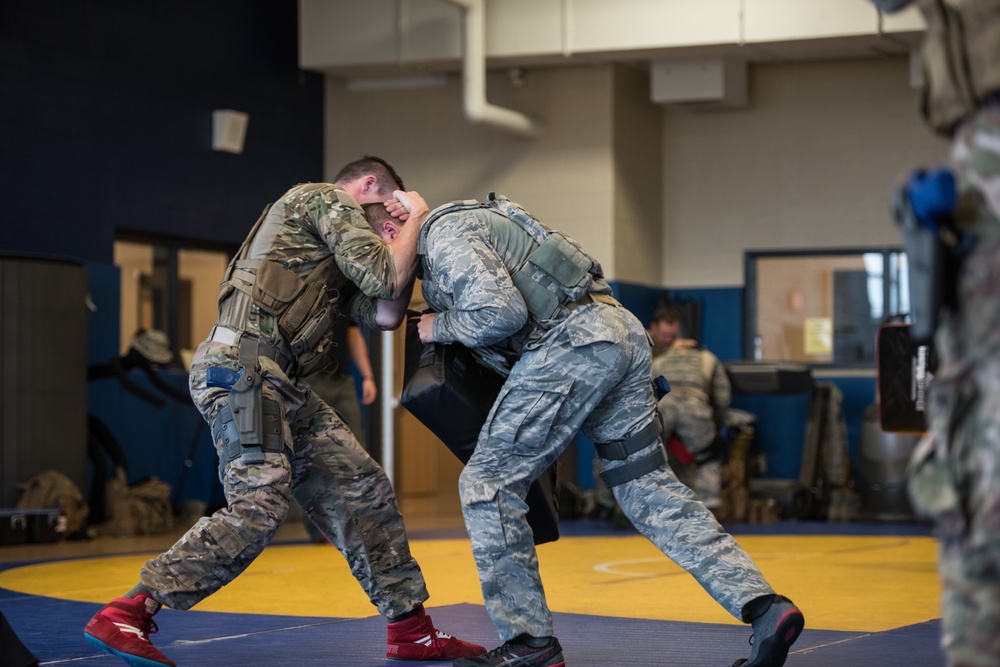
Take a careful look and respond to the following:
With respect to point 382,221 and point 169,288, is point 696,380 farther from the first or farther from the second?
point 382,221

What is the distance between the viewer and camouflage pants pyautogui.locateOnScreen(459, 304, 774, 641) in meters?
3.64

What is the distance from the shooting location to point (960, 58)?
7.43ft

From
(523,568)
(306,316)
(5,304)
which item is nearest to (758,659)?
(523,568)

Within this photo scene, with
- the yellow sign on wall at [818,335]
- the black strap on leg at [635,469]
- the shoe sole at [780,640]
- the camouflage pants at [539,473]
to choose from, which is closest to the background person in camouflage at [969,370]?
the shoe sole at [780,640]

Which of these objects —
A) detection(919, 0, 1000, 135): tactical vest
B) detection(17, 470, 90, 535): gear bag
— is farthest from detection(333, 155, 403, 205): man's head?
detection(17, 470, 90, 535): gear bag

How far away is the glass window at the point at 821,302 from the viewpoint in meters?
12.7

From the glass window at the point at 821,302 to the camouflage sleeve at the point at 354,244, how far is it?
30.8 ft

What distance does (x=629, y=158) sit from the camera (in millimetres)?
12656

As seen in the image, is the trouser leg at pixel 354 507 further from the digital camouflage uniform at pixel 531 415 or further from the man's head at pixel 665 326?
the man's head at pixel 665 326

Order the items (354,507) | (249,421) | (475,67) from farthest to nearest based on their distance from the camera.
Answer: (475,67) → (354,507) → (249,421)

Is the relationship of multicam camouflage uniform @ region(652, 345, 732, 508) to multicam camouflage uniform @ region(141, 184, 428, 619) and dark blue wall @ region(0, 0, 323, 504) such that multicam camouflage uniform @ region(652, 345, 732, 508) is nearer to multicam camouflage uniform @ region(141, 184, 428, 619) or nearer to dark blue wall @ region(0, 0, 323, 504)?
dark blue wall @ region(0, 0, 323, 504)

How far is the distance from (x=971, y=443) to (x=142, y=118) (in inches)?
383

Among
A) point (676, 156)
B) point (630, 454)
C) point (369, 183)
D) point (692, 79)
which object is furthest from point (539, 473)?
point (676, 156)

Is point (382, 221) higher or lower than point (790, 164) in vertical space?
lower
